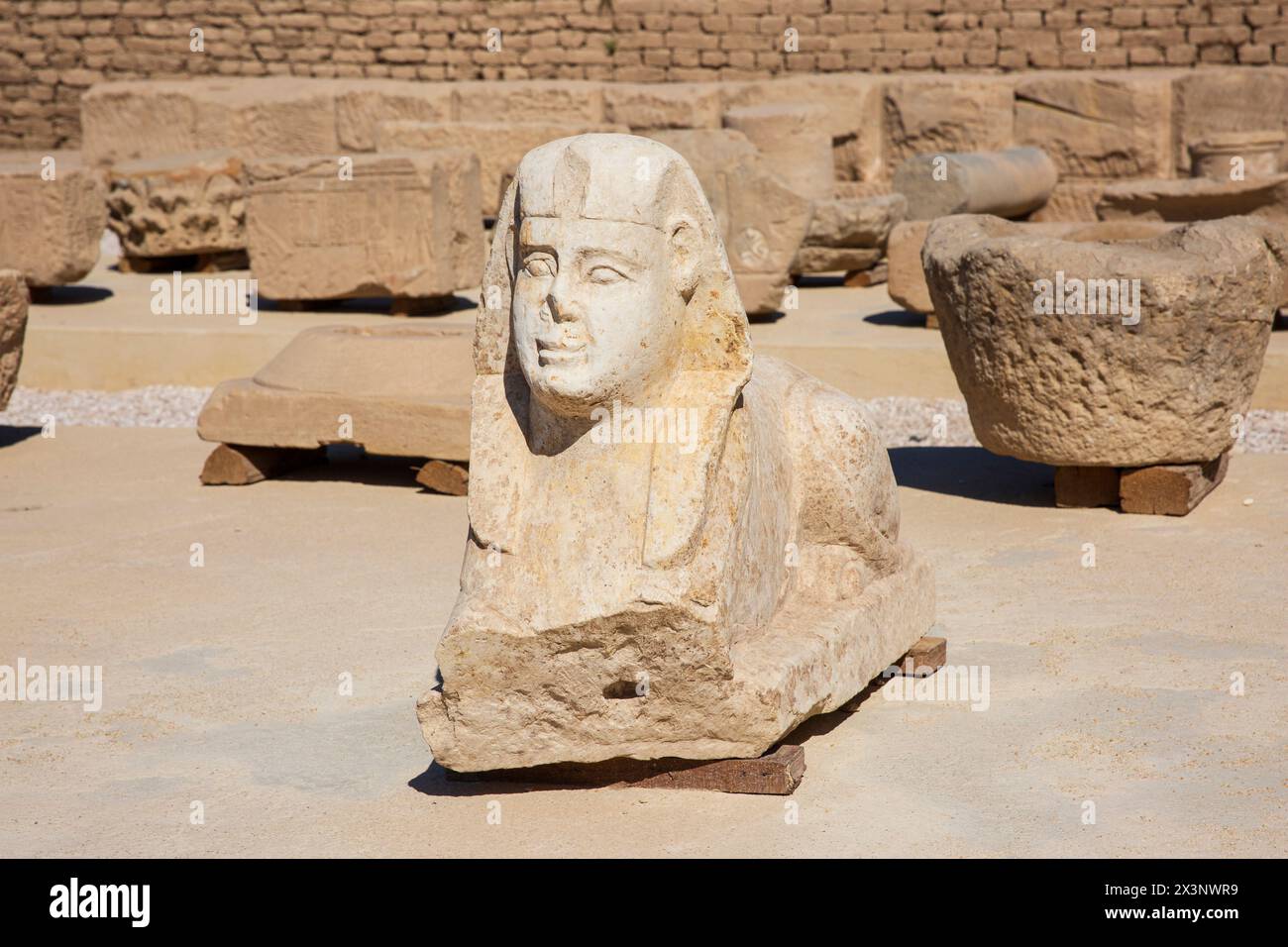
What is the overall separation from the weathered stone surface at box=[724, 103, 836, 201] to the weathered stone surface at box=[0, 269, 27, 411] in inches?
277

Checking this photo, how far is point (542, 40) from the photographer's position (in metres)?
16.6

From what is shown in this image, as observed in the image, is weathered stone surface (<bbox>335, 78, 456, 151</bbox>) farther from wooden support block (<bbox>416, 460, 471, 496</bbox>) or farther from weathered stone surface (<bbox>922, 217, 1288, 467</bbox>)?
weathered stone surface (<bbox>922, 217, 1288, 467</bbox>)

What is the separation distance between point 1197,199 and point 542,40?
7.92 metres

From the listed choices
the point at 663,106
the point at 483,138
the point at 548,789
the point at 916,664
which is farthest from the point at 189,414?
the point at 663,106

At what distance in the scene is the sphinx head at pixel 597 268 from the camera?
356cm

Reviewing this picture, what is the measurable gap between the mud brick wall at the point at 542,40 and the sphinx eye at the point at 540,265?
13065mm

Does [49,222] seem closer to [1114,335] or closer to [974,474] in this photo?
[974,474]

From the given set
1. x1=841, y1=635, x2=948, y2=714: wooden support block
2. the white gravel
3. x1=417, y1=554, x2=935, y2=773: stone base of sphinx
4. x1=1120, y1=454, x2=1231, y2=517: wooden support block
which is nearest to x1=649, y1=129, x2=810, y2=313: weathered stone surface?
the white gravel

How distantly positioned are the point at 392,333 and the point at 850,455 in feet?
12.8

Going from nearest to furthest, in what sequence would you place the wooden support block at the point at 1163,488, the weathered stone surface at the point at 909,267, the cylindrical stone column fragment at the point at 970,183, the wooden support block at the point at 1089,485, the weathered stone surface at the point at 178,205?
1. the wooden support block at the point at 1163,488
2. the wooden support block at the point at 1089,485
3. the weathered stone surface at the point at 909,267
4. the weathered stone surface at the point at 178,205
5. the cylindrical stone column fragment at the point at 970,183

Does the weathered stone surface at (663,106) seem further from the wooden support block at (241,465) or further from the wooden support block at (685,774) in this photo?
the wooden support block at (685,774)

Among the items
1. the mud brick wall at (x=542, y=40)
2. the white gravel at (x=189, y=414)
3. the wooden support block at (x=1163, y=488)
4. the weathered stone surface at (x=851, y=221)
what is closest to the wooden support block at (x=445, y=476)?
the white gravel at (x=189, y=414)

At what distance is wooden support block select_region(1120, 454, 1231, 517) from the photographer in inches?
248

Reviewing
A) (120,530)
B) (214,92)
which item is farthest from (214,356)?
(214,92)
